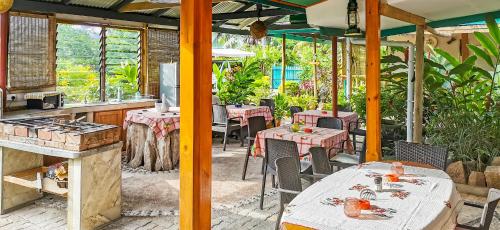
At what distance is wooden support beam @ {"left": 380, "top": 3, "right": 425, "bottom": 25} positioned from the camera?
443 centimetres

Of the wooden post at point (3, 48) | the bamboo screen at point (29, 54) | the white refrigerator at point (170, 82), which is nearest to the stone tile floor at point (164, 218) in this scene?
the wooden post at point (3, 48)

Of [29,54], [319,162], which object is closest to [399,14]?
[319,162]

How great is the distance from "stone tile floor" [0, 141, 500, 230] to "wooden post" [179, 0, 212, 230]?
5.09ft

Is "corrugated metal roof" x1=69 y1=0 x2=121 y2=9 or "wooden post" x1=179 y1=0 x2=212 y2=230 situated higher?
"corrugated metal roof" x1=69 y1=0 x2=121 y2=9

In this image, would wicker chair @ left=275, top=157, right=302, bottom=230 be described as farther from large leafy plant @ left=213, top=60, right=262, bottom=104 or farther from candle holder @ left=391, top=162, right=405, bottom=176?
large leafy plant @ left=213, top=60, right=262, bottom=104

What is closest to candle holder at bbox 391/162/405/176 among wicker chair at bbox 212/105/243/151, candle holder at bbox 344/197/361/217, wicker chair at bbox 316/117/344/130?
candle holder at bbox 344/197/361/217

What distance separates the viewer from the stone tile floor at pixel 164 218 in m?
4.41

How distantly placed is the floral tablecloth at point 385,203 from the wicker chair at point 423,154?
2.03 feet

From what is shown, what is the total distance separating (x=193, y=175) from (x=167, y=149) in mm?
4090

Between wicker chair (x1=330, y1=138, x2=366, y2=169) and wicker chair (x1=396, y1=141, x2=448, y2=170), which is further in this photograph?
wicker chair (x1=330, y1=138, x2=366, y2=169)

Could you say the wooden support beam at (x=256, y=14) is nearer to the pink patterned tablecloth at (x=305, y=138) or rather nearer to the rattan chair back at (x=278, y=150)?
the pink patterned tablecloth at (x=305, y=138)

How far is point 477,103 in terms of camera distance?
20.5 ft

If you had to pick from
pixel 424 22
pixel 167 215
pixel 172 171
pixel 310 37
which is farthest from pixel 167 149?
pixel 310 37

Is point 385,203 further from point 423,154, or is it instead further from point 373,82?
point 373,82
